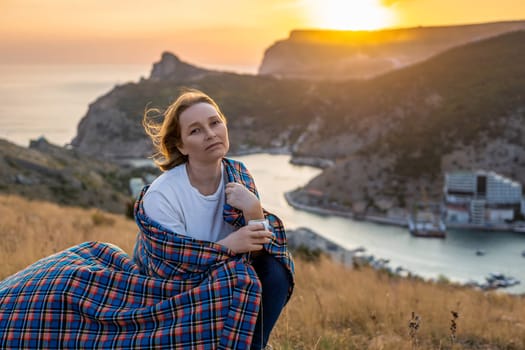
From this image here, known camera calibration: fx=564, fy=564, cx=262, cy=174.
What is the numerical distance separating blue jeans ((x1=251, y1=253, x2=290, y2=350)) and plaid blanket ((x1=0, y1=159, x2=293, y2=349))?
0.04m

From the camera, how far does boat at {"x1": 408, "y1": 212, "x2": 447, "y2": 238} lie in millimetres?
47688

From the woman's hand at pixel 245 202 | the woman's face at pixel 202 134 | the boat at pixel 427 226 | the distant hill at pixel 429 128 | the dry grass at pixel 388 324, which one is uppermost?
the distant hill at pixel 429 128

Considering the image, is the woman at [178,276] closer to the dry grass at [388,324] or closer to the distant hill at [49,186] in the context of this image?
the dry grass at [388,324]

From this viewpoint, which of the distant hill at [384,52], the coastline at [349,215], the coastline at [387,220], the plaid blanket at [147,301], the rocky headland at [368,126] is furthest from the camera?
the distant hill at [384,52]

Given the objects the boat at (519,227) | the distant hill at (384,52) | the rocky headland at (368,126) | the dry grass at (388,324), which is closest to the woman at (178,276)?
the dry grass at (388,324)

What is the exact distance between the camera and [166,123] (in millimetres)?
2219

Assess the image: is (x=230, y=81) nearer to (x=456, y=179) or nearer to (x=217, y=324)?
(x=456, y=179)

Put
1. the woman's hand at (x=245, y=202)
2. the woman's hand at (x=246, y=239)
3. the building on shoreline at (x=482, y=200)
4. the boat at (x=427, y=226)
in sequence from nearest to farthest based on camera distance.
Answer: the woman's hand at (x=246, y=239) < the woman's hand at (x=245, y=202) < the boat at (x=427, y=226) < the building on shoreline at (x=482, y=200)

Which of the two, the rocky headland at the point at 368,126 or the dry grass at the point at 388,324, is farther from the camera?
the rocky headland at the point at 368,126

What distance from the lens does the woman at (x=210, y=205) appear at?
2039 mm

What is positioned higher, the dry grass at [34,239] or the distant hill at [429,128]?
the distant hill at [429,128]

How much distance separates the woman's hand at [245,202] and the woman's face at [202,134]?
0.51 ft

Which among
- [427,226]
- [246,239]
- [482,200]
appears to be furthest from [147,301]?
[482,200]

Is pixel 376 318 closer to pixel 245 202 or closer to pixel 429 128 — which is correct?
pixel 245 202
